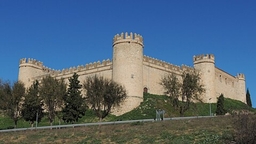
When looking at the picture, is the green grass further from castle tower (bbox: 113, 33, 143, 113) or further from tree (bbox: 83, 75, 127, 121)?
tree (bbox: 83, 75, 127, 121)

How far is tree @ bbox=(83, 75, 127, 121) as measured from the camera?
45625 mm

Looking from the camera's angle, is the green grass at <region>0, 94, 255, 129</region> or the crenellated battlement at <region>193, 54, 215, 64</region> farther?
the crenellated battlement at <region>193, 54, 215, 64</region>

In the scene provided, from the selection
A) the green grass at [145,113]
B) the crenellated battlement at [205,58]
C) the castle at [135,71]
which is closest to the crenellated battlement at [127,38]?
the castle at [135,71]

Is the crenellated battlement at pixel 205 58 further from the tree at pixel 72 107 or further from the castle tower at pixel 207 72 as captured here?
the tree at pixel 72 107

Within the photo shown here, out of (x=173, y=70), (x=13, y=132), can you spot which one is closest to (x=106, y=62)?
(x=173, y=70)

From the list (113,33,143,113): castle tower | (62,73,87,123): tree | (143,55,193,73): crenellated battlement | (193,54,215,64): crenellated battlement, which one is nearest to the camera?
(62,73,87,123): tree

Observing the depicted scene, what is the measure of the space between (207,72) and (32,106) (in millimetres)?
32220

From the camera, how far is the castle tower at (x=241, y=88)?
272ft

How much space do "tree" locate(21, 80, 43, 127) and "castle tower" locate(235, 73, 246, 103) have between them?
48.2m

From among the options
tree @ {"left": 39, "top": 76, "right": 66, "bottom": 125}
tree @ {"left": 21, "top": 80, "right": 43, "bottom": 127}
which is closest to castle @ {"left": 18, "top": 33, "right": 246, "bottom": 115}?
tree @ {"left": 39, "top": 76, "right": 66, "bottom": 125}

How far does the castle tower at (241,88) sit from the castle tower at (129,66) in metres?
36.4

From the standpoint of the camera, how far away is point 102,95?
45.7 meters

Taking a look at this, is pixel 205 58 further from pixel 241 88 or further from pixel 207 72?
pixel 241 88

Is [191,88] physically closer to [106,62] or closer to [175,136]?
[106,62]
